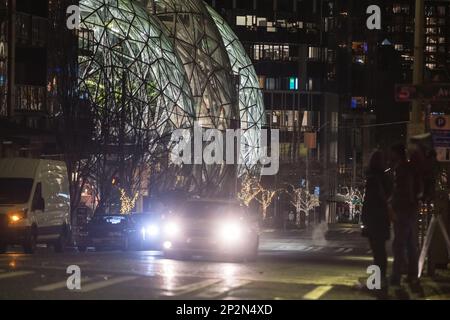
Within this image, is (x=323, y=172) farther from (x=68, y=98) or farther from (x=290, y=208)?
(x=68, y=98)

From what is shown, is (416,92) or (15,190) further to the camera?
(15,190)

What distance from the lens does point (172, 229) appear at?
90.8 ft

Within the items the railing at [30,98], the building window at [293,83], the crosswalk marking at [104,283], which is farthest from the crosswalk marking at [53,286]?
the building window at [293,83]

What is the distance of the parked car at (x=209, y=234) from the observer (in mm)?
27578

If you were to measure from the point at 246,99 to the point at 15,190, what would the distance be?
71830 millimetres

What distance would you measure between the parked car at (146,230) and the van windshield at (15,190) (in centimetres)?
1182

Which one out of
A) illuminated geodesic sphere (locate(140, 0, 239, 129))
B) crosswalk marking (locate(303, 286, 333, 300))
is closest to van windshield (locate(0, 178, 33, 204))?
crosswalk marking (locate(303, 286, 333, 300))

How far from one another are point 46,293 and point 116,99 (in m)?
49.5

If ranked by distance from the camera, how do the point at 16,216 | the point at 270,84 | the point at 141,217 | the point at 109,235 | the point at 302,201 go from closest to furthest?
the point at 16,216 → the point at 109,235 → the point at 141,217 → the point at 302,201 → the point at 270,84

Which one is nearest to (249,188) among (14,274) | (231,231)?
(231,231)

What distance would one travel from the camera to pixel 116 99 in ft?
211

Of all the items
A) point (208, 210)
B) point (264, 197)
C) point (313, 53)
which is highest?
point (313, 53)

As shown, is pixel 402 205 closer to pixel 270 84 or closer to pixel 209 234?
pixel 209 234
